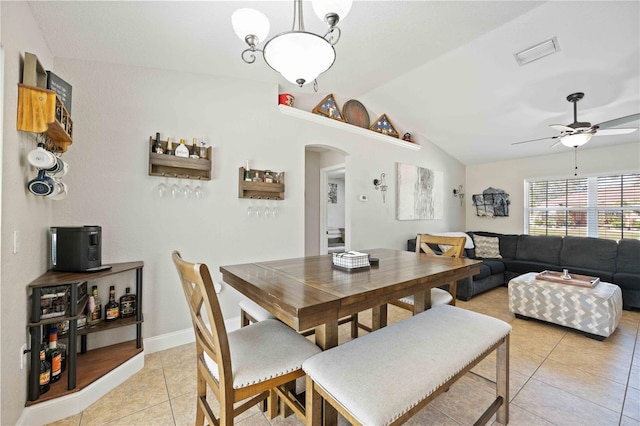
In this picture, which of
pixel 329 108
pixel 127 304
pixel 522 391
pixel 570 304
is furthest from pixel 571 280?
pixel 127 304

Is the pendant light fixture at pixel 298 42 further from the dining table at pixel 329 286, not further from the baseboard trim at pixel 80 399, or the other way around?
the baseboard trim at pixel 80 399

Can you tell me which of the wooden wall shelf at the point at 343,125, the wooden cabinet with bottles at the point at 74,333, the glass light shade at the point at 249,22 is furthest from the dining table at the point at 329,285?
the wooden wall shelf at the point at 343,125

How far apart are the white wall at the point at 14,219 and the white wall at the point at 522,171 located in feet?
21.6

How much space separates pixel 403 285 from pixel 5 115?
2089mm

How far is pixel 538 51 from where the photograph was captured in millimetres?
2625

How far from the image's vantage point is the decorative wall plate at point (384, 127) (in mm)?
4172

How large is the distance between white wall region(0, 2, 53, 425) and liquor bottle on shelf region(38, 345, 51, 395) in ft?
0.30

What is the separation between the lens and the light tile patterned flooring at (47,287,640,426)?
5.14 ft

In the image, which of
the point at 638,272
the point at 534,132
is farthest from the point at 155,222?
the point at 638,272

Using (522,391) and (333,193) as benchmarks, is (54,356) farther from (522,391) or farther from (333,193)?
(333,193)

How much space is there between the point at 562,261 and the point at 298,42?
5232 mm

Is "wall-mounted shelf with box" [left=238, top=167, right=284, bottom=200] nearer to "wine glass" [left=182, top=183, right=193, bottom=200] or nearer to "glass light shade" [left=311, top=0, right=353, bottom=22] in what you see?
"wine glass" [left=182, top=183, right=193, bottom=200]

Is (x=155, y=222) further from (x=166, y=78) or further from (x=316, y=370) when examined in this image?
(x=316, y=370)

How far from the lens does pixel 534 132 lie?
4.11 meters
